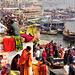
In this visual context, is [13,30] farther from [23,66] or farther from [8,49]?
[23,66]

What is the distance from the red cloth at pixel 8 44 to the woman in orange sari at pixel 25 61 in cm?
54

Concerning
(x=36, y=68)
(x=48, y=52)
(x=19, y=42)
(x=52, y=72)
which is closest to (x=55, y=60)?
(x=48, y=52)

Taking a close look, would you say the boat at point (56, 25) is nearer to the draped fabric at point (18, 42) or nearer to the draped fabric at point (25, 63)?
the draped fabric at point (18, 42)

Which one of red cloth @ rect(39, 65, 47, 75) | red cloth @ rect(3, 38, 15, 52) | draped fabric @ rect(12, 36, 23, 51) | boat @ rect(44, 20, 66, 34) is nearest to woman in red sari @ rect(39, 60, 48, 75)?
red cloth @ rect(39, 65, 47, 75)

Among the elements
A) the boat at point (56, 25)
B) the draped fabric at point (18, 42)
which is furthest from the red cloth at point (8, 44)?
the boat at point (56, 25)

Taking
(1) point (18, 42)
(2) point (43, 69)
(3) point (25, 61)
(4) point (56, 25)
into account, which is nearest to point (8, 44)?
(1) point (18, 42)

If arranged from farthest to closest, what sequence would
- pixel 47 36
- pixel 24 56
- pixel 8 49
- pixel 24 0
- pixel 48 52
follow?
pixel 24 0
pixel 47 36
pixel 48 52
pixel 8 49
pixel 24 56

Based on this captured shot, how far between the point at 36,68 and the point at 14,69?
0.64m

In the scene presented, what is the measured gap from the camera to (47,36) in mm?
33344

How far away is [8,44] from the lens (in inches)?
210

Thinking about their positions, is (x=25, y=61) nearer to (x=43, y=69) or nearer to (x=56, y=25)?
(x=43, y=69)

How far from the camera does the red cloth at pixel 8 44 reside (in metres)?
5.31

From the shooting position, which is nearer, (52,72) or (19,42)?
(19,42)

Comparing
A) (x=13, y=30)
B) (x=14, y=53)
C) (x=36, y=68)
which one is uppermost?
(x=13, y=30)
